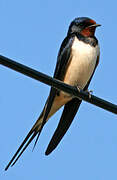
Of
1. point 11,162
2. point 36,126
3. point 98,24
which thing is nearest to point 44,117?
point 36,126

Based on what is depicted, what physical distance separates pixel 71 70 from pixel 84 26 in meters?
0.45

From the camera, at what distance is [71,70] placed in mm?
3238

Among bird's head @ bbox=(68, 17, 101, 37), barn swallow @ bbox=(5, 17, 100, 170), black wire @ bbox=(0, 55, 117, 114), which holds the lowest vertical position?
black wire @ bbox=(0, 55, 117, 114)

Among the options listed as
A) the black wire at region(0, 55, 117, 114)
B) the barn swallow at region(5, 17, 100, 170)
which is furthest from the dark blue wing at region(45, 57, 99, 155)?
the black wire at region(0, 55, 117, 114)

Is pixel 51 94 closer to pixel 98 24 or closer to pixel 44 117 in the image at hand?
pixel 44 117

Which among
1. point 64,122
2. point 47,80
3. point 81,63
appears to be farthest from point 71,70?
point 47,80

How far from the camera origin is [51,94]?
3066mm

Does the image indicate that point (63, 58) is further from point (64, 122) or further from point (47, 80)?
point (47, 80)

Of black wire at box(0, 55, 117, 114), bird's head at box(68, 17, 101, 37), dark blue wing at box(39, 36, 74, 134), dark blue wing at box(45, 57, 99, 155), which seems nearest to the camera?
black wire at box(0, 55, 117, 114)

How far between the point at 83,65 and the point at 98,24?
1.38ft

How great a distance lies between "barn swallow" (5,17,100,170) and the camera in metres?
3.12

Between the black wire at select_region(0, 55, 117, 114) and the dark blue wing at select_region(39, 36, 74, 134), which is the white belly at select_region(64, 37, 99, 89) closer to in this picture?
the dark blue wing at select_region(39, 36, 74, 134)

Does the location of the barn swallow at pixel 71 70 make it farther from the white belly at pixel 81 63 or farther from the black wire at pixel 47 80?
the black wire at pixel 47 80

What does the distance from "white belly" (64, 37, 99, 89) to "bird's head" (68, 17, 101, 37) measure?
0.17 meters
